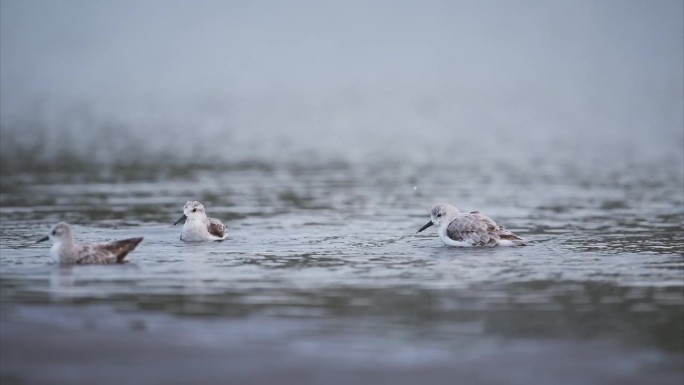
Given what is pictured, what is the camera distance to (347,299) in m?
16.2

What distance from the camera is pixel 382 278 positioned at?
17844 millimetres

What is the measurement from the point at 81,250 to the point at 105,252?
14.1 inches

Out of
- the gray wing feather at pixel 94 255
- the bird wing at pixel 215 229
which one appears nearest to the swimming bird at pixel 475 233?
the bird wing at pixel 215 229

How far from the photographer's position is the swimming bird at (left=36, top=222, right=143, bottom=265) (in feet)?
62.4

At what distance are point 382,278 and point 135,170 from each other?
73.0 ft

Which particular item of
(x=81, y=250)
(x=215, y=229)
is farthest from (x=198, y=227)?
(x=81, y=250)

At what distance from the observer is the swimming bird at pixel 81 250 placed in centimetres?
1902

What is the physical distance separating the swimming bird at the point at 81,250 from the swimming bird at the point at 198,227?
2903 millimetres

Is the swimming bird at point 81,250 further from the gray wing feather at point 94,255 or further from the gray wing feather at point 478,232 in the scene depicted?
the gray wing feather at point 478,232

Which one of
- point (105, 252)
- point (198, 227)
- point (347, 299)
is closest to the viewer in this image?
point (347, 299)

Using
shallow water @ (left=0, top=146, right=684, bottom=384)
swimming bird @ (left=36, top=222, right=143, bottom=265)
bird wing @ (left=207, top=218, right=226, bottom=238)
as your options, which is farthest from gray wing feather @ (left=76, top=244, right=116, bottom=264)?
bird wing @ (left=207, top=218, right=226, bottom=238)

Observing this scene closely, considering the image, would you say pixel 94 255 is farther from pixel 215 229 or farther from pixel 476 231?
pixel 476 231

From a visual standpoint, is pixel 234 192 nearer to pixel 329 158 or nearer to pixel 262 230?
pixel 262 230

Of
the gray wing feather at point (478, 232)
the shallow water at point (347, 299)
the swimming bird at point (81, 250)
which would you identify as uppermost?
the swimming bird at point (81, 250)
